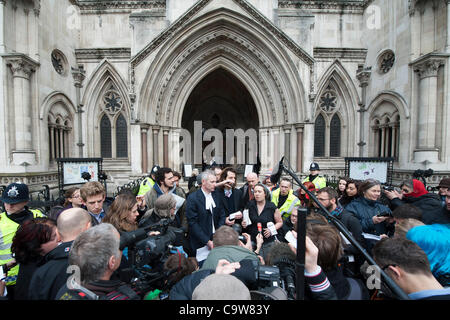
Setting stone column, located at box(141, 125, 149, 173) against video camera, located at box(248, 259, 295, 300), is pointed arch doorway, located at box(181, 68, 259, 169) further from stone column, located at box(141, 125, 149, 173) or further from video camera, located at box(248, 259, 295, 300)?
video camera, located at box(248, 259, 295, 300)

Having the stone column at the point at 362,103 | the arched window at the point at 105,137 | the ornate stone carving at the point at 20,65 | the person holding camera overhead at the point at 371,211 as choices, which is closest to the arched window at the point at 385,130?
the stone column at the point at 362,103

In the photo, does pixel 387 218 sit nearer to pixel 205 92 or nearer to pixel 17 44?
pixel 17 44

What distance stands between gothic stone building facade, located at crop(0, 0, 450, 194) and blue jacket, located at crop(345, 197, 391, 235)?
24.7 feet

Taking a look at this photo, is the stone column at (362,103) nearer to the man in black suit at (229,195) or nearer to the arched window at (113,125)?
the man in black suit at (229,195)

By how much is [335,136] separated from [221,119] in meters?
8.92

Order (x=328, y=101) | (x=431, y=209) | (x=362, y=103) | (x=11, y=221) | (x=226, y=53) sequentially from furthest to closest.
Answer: (x=328, y=101) < (x=226, y=53) < (x=362, y=103) < (x=431, y=209) < (x=11, y=221)

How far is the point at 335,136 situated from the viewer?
40.2ft

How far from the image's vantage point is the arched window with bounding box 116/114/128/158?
11.9 metres

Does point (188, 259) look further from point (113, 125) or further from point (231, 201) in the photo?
point (113, 125)

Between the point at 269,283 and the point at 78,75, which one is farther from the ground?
the point at 78,75

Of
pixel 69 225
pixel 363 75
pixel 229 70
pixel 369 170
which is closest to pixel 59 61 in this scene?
pixel 229 70

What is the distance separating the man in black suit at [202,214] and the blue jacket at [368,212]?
88.8 inches

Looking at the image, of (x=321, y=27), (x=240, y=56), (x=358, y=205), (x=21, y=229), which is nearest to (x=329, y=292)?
(x=358, y=205)
